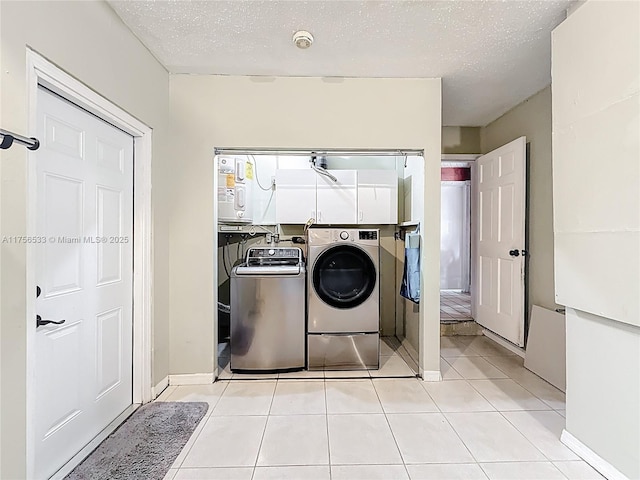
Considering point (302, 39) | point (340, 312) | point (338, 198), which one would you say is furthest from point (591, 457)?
point (302, 39)

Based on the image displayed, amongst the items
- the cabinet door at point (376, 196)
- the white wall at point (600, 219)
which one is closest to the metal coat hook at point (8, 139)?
the white wall at point (600, 219)

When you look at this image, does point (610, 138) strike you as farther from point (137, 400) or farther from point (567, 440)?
point (137, 400)

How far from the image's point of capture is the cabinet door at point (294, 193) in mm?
3502

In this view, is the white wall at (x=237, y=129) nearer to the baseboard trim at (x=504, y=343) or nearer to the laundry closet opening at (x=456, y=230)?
the baseboard trim at (x=504, y=343)

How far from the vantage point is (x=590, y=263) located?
1695 millimetres

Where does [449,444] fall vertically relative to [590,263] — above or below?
below

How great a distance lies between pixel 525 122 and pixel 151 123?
3.36 m

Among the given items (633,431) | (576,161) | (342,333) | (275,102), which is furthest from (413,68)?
(633,431)

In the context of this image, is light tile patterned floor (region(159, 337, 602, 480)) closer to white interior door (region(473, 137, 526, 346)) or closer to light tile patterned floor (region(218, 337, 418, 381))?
light tile patterned floor (region(218, 337, 418, 381))

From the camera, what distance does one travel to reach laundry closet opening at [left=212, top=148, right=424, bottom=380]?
292 cm

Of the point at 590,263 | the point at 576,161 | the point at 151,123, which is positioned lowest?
the point at 590,263

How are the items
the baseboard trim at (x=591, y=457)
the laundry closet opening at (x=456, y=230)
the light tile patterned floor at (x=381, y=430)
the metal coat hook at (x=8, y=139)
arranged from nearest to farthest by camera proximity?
the metal coat hook at (x=8, y=139), the baseboard trim at (x=591, y=457), the light tile patterned floor at (x=381, y=430), the laundry closet opening at (x=456, y=230)

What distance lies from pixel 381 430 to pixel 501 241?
2.37 meters

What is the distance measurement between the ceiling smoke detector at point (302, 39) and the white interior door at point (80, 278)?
1291 millimetres
